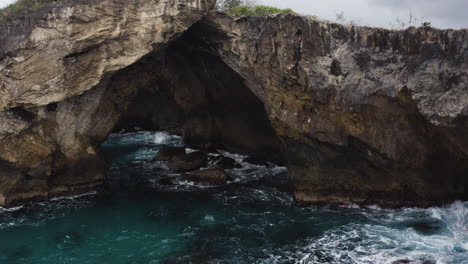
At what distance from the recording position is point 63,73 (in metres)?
18.2

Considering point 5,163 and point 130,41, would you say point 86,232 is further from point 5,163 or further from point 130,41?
point 130,41

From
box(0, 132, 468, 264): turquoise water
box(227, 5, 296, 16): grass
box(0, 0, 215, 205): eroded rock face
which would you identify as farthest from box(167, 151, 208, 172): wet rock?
box(227, 5, 296, 16): grass

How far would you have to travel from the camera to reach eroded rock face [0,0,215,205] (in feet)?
57.6

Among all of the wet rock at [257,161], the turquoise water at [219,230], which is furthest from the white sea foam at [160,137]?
the turquoise water at [219,230]

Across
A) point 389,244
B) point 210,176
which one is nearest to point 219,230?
point 210,176

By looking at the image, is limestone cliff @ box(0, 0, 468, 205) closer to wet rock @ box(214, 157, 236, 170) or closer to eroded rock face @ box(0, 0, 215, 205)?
eroded rock face @ box(0, 0, 215, 205)

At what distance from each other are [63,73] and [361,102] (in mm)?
13048

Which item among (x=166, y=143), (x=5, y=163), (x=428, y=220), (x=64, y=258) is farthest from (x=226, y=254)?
(x=166, y=143)

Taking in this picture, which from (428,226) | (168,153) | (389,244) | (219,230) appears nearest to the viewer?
(389,244)

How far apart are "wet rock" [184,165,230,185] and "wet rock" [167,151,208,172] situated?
1275 mm

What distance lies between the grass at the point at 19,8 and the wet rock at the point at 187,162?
11.1m

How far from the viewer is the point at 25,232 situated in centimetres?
1719

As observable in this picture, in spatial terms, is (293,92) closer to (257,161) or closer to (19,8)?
(257,161)

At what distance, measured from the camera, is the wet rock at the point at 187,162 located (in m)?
24.5
